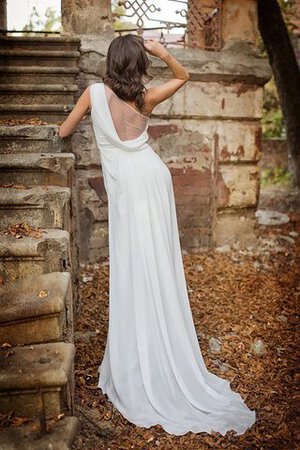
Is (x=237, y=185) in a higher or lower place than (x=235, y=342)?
higher

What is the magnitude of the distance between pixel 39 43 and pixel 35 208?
2714mm

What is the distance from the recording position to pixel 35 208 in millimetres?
2979

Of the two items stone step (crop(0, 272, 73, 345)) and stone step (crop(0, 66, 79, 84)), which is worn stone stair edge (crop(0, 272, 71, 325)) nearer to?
stone step (crop(0, 272, 73, 345))

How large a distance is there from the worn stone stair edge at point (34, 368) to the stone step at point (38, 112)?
8.18ft

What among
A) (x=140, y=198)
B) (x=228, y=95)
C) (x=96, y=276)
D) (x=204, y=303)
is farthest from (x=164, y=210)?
(x=228, y=95)

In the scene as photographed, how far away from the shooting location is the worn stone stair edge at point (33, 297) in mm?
2402

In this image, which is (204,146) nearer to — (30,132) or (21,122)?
(21,122)

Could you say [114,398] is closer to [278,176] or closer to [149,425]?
[149,425]

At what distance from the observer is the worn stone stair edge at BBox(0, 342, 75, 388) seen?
221cm

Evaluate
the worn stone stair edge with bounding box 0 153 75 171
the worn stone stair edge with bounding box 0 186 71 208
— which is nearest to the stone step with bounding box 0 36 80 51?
the worn stone stair edge with bounding box 0 153 75 171

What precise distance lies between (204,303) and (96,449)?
224 centimetres

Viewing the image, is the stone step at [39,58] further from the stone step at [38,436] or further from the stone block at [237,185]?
the stone step at [38,436]

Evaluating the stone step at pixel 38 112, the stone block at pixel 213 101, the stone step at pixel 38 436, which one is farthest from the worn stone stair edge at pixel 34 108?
the stone step at pixel 38 436

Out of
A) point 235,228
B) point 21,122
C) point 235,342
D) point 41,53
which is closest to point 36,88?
point 41,53
